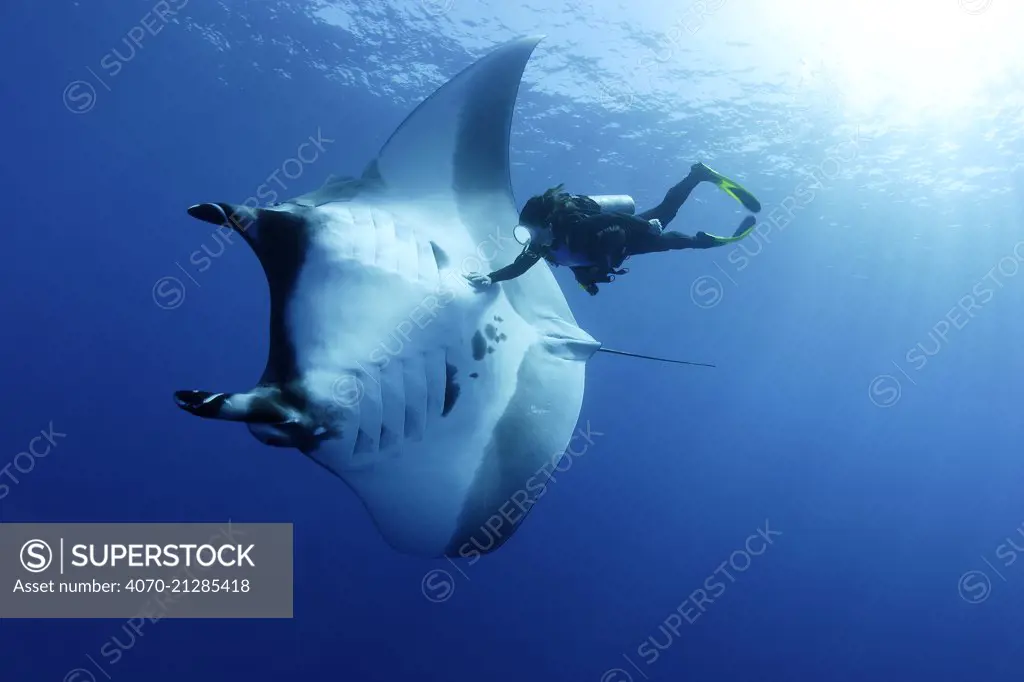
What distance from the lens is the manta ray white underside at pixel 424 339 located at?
2.54 metres

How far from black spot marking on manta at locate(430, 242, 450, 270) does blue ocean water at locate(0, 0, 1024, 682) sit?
10.4m

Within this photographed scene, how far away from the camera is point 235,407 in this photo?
7.11 ft

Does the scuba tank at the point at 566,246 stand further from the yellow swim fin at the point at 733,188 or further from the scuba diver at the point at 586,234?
the yellow swim fin at the point at 733,188

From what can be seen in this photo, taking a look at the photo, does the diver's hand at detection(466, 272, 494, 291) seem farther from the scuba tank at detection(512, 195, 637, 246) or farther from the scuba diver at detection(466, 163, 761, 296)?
the scuba tank at detection(512, 195, 637, 246)

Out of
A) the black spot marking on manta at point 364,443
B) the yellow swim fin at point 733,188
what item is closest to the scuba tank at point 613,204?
the yellow swim fin at point 733,188

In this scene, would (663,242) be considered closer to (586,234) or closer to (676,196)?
(586,234)

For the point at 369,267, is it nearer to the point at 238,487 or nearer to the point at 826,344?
the point at 238,487

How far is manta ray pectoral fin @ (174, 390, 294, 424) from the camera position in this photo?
211cm

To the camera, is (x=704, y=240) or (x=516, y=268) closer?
(x=516, y=268)

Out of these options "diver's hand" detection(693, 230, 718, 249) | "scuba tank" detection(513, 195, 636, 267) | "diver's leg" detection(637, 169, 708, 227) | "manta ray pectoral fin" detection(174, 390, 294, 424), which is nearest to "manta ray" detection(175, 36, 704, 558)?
"manta ray pectoral fin" detection(174, 390, 294, 424)

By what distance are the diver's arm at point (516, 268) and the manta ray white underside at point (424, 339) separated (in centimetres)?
8

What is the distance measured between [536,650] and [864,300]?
18.4m

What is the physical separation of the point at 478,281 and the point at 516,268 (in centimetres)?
22

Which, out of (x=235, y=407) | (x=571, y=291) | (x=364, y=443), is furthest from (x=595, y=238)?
(x=571, y=291)
